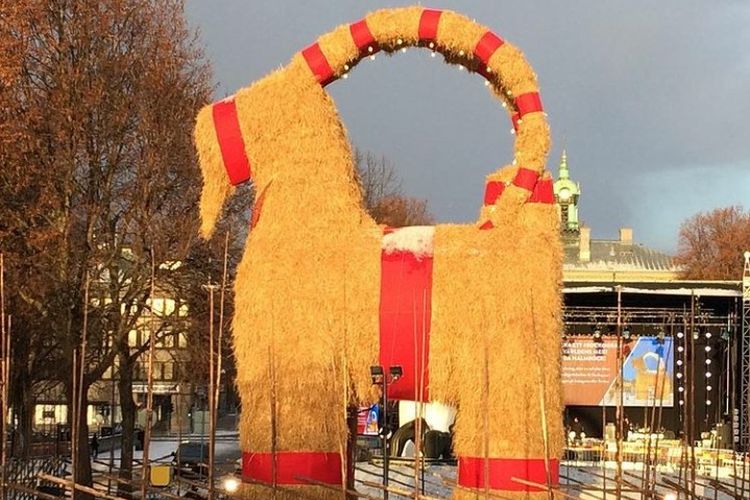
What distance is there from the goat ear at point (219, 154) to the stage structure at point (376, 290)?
0.5 inches

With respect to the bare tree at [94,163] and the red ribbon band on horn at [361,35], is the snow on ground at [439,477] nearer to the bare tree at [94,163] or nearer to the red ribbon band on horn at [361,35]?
the bare tree at [94,163]

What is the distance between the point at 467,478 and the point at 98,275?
799 cm

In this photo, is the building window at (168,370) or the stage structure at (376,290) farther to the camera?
the building window at (168,370)

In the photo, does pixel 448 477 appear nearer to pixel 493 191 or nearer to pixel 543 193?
pixel 493 191

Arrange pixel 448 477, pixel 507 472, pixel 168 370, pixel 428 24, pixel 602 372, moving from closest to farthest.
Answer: pixel 507 472 < pixel 428 24 < pixel 448 477 < pixel 602 372 < pixel 168 370

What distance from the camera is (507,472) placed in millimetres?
6648

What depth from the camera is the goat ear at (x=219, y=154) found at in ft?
23.5

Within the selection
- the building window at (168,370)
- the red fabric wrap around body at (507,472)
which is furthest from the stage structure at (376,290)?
the building window at (168,370)

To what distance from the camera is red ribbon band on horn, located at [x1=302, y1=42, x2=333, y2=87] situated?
7098 mm

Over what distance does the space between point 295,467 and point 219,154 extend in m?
2.19

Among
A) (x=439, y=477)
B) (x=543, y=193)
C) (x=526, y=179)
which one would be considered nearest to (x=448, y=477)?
(x=439, y=477)

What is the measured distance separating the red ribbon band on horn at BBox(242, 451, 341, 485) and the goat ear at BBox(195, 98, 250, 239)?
163cm

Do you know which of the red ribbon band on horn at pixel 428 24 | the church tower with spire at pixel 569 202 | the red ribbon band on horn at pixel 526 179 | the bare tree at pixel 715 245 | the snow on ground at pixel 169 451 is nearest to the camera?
the red ribbon band on horn at pixel 526 179

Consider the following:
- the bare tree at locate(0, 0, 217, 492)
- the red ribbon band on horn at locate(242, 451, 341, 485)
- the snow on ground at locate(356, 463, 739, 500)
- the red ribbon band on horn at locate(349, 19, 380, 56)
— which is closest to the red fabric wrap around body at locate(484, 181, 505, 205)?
the red ribbon band on horn at locate(349, 19, 380, 56)
